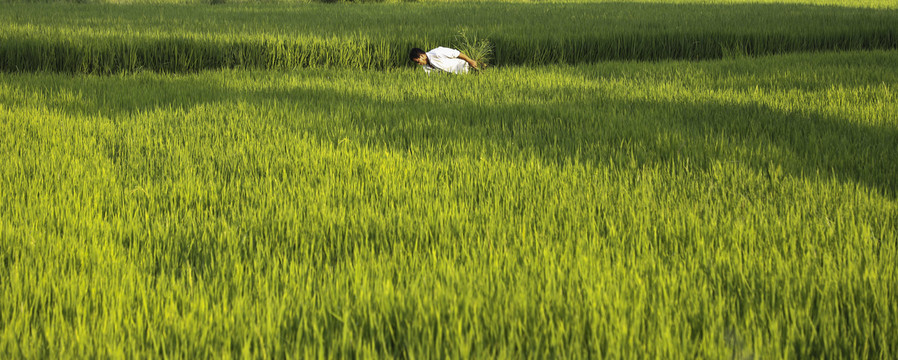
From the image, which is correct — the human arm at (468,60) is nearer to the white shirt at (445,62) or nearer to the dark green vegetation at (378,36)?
the white shirt at (445,62)

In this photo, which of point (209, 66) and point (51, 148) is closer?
point (51, 148)

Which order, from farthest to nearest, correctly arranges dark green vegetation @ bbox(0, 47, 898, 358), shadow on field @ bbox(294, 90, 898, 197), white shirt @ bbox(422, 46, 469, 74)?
white shirt @ bbox(422, 46, 469, 74) < shadow on field @ bbox(294, 90, 898, 197) < dark green vegetation @ bbox(0, 47, 898, 358)

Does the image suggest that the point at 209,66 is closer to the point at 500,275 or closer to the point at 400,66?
the point at 400,66

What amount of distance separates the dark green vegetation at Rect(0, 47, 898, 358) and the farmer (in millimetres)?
2027

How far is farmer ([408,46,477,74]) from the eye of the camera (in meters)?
6.08

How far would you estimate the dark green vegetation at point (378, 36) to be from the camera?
6121 mm

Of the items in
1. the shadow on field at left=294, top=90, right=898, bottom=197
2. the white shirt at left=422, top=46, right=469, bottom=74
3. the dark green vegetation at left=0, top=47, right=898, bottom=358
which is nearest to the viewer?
the dark green vegetation at left=0, top=47, right=898, bottom=358

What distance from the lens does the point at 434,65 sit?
20.2 feet

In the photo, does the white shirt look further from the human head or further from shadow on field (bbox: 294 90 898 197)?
shadow on field (bbox: 294 90 898 197)

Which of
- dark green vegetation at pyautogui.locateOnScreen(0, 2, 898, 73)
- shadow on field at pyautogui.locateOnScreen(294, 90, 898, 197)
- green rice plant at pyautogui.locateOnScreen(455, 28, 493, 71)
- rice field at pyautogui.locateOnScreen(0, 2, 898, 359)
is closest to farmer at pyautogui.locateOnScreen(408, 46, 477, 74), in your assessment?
green rice plant at pyautogui.locateOnScreen(455, 28, 493, 71)

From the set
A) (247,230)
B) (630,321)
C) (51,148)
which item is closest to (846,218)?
(630,321)

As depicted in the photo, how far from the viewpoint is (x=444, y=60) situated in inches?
243

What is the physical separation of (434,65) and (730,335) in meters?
5.09

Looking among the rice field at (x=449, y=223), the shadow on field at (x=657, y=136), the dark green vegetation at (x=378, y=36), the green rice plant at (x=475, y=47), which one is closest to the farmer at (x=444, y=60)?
the green rice plant at (x=475, y=47)
